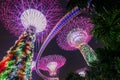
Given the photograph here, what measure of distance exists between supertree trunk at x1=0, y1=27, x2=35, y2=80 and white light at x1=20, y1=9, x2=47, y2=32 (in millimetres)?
1633

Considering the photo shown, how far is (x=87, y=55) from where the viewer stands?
42.2 metres

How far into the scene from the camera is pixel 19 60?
36.5m

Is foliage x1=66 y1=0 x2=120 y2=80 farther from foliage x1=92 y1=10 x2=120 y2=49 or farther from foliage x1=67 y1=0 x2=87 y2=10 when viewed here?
foliage x1=67 y1=0 x2=87 y2=10

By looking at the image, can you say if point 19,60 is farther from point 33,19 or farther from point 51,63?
point 51,63

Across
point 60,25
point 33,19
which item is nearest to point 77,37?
point 60,25

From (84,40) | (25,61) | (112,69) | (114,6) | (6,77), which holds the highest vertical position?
(84,40)

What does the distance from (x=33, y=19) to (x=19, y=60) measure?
671 centimetres

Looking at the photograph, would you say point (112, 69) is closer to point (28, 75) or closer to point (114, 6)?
point (114, 6)

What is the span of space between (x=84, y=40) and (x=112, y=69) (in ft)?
119

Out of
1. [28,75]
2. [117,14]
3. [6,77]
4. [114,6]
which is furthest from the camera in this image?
[28,75]

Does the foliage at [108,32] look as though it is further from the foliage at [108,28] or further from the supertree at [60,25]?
the supertree at [60,25]

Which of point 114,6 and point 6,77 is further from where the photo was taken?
point 6,77

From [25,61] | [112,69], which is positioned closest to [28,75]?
[25,61]

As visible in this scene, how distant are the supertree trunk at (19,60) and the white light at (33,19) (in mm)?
1633
